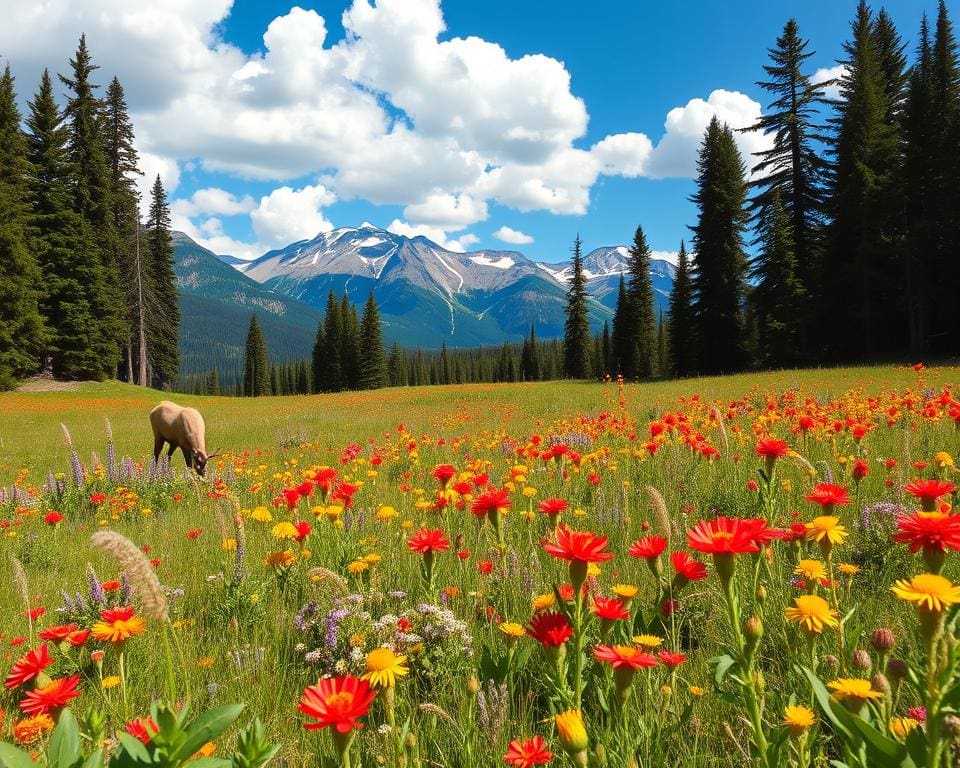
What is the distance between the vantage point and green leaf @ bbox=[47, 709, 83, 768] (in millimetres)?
1106

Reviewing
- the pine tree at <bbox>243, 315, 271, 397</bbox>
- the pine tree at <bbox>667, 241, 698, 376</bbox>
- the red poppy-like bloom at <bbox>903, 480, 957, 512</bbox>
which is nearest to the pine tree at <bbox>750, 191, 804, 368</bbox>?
the pine tree at <bbox>667, 241, 698, 376</bbox>

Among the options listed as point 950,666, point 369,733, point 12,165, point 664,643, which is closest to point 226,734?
point 369,733

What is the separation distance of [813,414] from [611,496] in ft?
9.47

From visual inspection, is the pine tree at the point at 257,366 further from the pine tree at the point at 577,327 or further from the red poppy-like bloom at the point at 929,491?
the red poppy-like bloom at the point at 929,491

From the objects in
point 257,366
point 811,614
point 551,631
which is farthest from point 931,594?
point 257,366

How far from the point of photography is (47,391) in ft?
104

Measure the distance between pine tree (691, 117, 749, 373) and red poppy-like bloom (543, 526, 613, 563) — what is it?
38631 millimetres

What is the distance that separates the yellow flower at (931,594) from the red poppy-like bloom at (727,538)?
0.93 ft

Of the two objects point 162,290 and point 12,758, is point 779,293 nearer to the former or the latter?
point 12,758

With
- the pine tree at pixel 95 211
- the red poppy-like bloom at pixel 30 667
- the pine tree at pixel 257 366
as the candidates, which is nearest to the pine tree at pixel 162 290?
the pine tree at pixel 95 211

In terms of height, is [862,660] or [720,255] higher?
[720,255]

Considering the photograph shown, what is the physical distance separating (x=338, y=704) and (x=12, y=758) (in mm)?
612

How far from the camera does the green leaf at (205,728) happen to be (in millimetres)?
1047

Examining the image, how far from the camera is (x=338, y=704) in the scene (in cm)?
106
